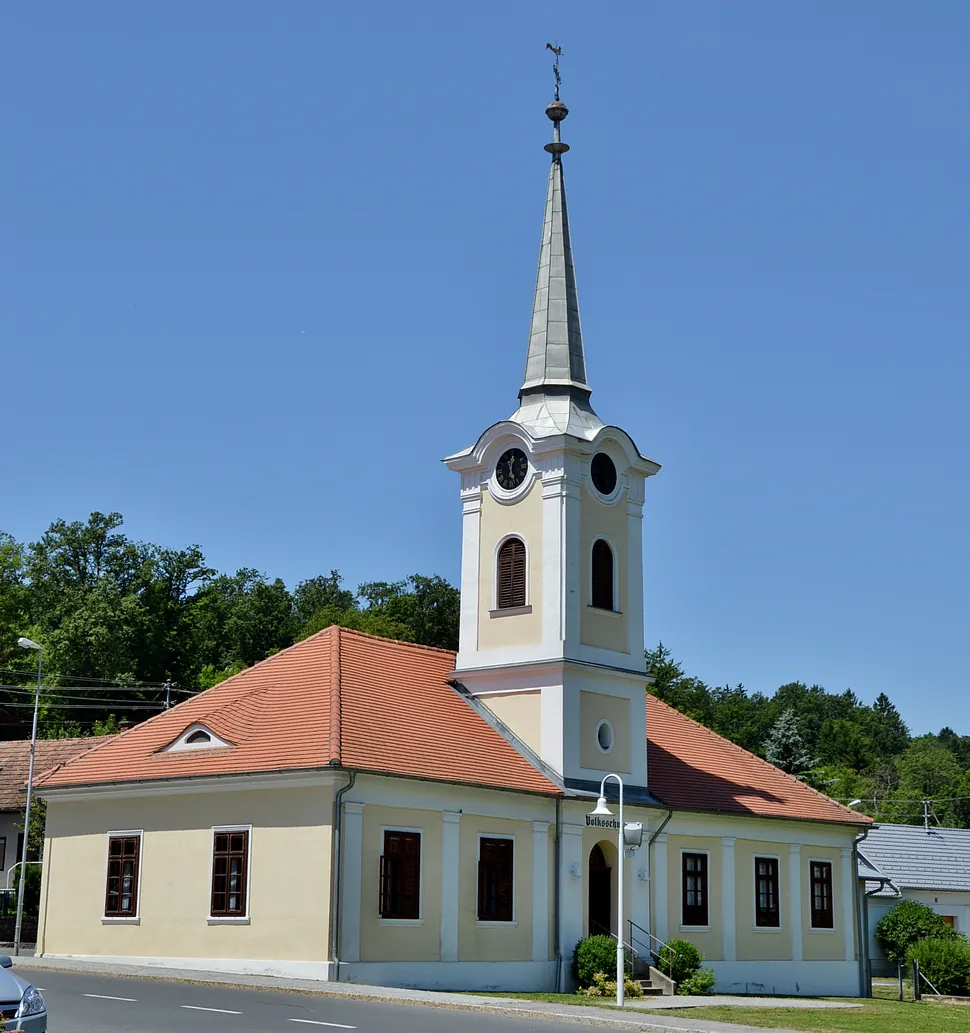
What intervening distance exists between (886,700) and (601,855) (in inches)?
5340

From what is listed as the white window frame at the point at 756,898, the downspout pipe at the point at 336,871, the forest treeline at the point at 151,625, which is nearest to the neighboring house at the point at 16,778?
the forest treeline at the point at 151,625

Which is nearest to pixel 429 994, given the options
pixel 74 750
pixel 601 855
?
pixel 601 855

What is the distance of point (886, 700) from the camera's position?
161 metres

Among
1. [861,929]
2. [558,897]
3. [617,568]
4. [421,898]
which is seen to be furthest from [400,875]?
[861,929]

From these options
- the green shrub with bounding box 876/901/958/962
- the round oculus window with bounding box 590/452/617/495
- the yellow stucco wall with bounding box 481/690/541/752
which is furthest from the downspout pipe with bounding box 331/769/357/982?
the green shrub with bounding box 876/901/958/962

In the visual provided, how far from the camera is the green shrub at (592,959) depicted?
29984mm

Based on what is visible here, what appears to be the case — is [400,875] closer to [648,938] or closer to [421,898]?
[421,898]

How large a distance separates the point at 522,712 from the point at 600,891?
4437 mm

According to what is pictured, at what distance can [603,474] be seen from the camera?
113 ft

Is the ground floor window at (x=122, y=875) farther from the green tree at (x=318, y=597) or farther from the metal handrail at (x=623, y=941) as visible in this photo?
the green tree at (x=318, y=597)

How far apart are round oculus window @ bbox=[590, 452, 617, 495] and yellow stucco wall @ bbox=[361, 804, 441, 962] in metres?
9.65

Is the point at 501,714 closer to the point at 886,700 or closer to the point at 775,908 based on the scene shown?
the point at 775,908

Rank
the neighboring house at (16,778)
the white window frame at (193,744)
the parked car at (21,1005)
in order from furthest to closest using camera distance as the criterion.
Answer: the neighboring house at (16,778) < the white window frame at (193,744) < the parked car at (21,1005)

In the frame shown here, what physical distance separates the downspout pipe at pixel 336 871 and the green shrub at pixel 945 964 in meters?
18.6
